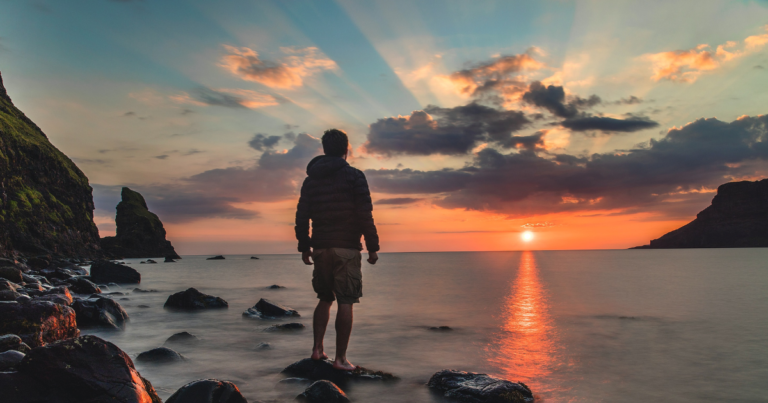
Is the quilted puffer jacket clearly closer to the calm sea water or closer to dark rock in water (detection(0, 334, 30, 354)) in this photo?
the calm sea water

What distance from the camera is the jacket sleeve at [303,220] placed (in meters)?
5.99

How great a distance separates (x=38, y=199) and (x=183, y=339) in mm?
56904

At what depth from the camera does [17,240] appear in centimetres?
4181

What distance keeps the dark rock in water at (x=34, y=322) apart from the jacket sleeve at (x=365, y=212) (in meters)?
4.62

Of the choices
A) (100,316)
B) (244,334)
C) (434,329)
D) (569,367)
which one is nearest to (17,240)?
(100,316)

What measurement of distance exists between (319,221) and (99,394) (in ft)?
10.3

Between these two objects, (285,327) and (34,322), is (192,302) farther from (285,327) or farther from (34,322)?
(34,322)

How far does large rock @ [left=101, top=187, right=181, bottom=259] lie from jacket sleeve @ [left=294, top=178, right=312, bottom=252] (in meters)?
120

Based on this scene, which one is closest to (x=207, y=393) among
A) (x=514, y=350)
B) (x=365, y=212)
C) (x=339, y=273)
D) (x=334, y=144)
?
(x=339, y=273)

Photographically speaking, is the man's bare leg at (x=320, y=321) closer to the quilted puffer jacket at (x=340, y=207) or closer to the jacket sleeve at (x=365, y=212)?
the quilted puffer jacket at (x=340, y=207)

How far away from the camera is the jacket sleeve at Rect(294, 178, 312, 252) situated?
19.6 feet

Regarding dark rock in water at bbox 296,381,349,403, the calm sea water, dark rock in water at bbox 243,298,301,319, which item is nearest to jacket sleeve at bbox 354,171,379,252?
dark rock in water at bbox 296,381,349,403

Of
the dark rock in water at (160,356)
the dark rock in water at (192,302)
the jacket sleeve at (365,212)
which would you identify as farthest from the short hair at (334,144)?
the dark rock in water at (192,302)

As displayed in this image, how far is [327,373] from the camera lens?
19.0 ft
